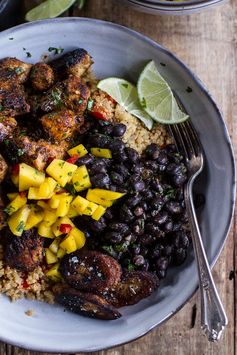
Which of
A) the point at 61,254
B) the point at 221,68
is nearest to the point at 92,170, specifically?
the point at 61,254

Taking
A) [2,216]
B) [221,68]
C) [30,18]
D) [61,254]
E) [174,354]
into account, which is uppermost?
[30,18]

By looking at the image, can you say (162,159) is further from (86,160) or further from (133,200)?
(86,160)

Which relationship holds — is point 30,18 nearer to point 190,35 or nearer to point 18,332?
point 190,35

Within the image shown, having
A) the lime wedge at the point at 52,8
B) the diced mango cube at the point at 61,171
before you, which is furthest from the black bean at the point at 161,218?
the lime wedge at the point at 52,8

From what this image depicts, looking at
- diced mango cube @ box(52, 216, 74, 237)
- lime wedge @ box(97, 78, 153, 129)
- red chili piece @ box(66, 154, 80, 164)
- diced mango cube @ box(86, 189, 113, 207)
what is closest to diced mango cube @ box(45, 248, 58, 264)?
diced mango cube @ box(52, 216, 74, 237)

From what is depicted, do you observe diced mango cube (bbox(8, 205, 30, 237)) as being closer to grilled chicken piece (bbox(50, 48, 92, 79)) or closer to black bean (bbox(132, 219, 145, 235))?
black bean (bbox(132, 219, 145, 235))

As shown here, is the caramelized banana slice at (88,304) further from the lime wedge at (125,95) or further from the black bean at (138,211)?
the lime wedge at (125,95)
